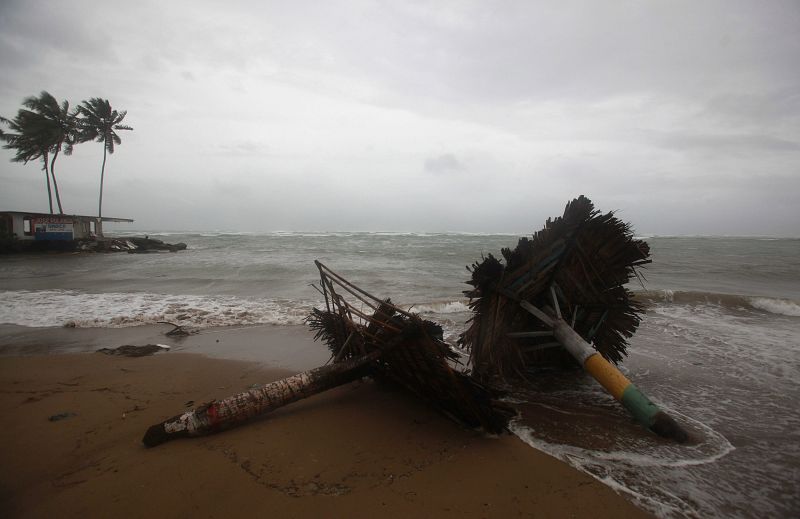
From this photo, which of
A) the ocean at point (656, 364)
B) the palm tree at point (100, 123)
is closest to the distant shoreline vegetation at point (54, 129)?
the palm tree at point (100, 123)

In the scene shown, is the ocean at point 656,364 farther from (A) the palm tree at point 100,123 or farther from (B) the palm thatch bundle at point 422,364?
(A) the palm tree at point 100,123

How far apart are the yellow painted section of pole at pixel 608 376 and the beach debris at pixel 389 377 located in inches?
46.2

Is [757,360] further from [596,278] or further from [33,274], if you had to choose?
[33,274]

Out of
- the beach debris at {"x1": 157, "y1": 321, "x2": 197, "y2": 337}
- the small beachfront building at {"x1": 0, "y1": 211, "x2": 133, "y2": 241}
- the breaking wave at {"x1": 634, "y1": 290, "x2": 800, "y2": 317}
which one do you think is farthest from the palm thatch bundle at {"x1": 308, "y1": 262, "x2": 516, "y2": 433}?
the small beachfront building at {"x1": 0, "y1": 211, "x2": 133, "y2": 241}

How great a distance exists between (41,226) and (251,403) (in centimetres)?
3826

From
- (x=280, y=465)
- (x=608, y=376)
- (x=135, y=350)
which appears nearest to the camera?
(x=280, y=465)

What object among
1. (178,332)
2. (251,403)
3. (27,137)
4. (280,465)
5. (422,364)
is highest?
(27,137)

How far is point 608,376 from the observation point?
3959 mm

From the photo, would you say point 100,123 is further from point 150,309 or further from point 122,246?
point 150,309

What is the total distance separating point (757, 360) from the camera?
6.38 metres

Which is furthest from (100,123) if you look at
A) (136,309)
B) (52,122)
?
(136,309)

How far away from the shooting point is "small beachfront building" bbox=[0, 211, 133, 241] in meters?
28.1

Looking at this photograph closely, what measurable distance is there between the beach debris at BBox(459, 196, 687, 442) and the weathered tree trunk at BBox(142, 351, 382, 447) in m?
1.68

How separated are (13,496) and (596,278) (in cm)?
660
